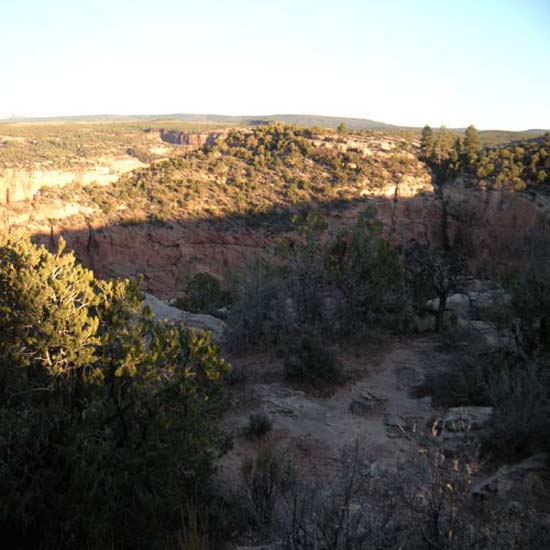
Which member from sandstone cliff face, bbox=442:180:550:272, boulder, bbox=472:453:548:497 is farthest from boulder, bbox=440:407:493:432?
sandstone cliff face, bbox=442:180:550:272

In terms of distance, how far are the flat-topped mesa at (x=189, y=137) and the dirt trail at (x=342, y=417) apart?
149ft

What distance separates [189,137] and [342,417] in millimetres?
48119

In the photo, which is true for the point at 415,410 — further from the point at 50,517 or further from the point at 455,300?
the point at 455,300

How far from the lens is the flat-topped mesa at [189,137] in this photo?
169 feet

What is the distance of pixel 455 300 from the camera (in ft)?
48.1

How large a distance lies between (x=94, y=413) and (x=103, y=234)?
62.6 feet

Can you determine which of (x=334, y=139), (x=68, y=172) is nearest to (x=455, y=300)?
(x=334, y=139)

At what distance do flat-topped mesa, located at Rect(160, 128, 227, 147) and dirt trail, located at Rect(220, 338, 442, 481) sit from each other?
4530 cm

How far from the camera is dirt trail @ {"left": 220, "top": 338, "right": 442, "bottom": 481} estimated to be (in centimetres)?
635

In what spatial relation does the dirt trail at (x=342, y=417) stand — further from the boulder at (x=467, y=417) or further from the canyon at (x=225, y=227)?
the canyon at (x=225, y=227)

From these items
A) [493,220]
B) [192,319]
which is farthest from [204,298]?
[493,220]

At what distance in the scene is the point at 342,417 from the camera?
771cm

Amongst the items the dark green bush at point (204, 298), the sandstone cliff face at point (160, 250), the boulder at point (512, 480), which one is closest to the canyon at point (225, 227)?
the sandstone cliff face at point (160, 250)

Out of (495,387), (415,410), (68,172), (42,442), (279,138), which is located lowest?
(415,410)
